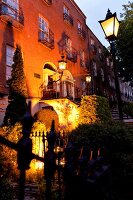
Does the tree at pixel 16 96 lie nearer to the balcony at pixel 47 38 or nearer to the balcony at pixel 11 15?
the balcony at pixel 11 15

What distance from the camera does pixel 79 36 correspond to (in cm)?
2953

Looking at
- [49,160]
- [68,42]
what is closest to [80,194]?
[49,160]

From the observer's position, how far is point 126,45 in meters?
29.9

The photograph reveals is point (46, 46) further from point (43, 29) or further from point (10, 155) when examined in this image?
point (10, 155)

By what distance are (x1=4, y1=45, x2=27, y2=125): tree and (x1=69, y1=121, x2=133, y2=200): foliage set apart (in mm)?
5825

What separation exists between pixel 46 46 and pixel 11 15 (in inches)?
185

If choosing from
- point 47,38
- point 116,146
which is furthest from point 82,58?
point 116,146

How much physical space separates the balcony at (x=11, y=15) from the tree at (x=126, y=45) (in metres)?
16.6

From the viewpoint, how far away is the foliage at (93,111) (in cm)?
1450

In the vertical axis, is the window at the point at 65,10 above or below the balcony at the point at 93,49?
above

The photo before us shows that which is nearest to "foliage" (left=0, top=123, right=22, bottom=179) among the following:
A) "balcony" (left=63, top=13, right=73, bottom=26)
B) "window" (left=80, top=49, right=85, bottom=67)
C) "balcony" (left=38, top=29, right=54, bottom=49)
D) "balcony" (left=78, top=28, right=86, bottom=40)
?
"balcony" (left=38, top=29, right=54, bottom=49)

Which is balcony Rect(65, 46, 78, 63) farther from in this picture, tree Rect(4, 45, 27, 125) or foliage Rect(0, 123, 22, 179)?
foliage Rect(0, 123, 22, 179)

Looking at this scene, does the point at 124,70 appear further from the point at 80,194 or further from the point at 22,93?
the point at 80,194

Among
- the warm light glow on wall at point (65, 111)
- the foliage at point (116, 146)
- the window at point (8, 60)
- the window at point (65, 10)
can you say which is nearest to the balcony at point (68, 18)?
the window at point (65, 10)
